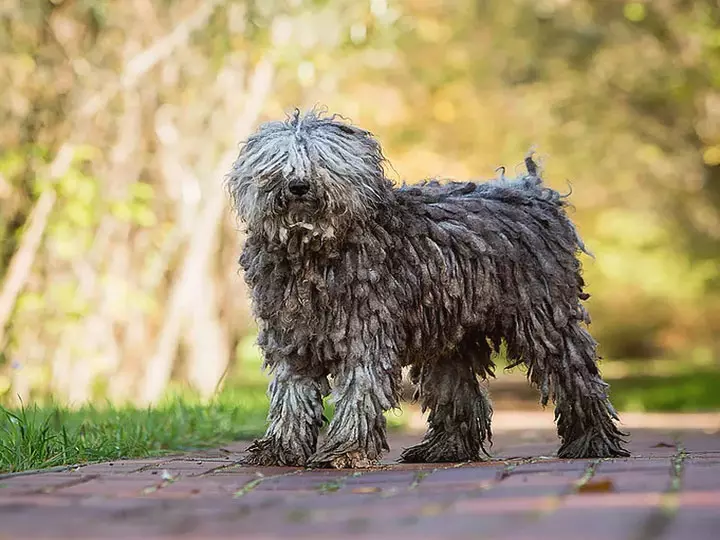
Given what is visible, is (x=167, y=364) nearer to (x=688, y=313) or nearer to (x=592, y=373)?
(x=592, y=373)

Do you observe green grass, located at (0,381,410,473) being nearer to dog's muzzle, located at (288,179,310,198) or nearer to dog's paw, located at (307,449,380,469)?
dog's paw, located at (307,449,380,469)

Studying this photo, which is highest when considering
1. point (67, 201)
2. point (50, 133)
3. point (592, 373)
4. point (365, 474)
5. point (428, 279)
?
point (50, 133)

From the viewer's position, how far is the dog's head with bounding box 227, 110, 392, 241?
6559 millimetres

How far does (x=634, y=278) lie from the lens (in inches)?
909

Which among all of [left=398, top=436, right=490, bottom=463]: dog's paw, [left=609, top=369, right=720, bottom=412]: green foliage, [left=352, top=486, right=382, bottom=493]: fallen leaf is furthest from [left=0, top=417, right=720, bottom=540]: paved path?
[left=609, top=369, right=720, bottom=412]: green foliage

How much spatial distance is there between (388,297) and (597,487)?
2064 mm

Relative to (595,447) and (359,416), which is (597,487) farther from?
(595,447)

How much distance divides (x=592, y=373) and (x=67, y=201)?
22.0ft

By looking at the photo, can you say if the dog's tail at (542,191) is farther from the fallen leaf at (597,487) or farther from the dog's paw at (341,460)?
the fallen leaf at (597,487)

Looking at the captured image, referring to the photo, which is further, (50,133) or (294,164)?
(50,133)

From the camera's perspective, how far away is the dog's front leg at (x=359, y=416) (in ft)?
21.3

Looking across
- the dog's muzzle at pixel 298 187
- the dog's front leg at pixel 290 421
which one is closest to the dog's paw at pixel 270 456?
the dog's front leg at pixel 290 421

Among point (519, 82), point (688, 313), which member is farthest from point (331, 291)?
point (688, 313)

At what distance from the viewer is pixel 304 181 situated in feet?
21.4
